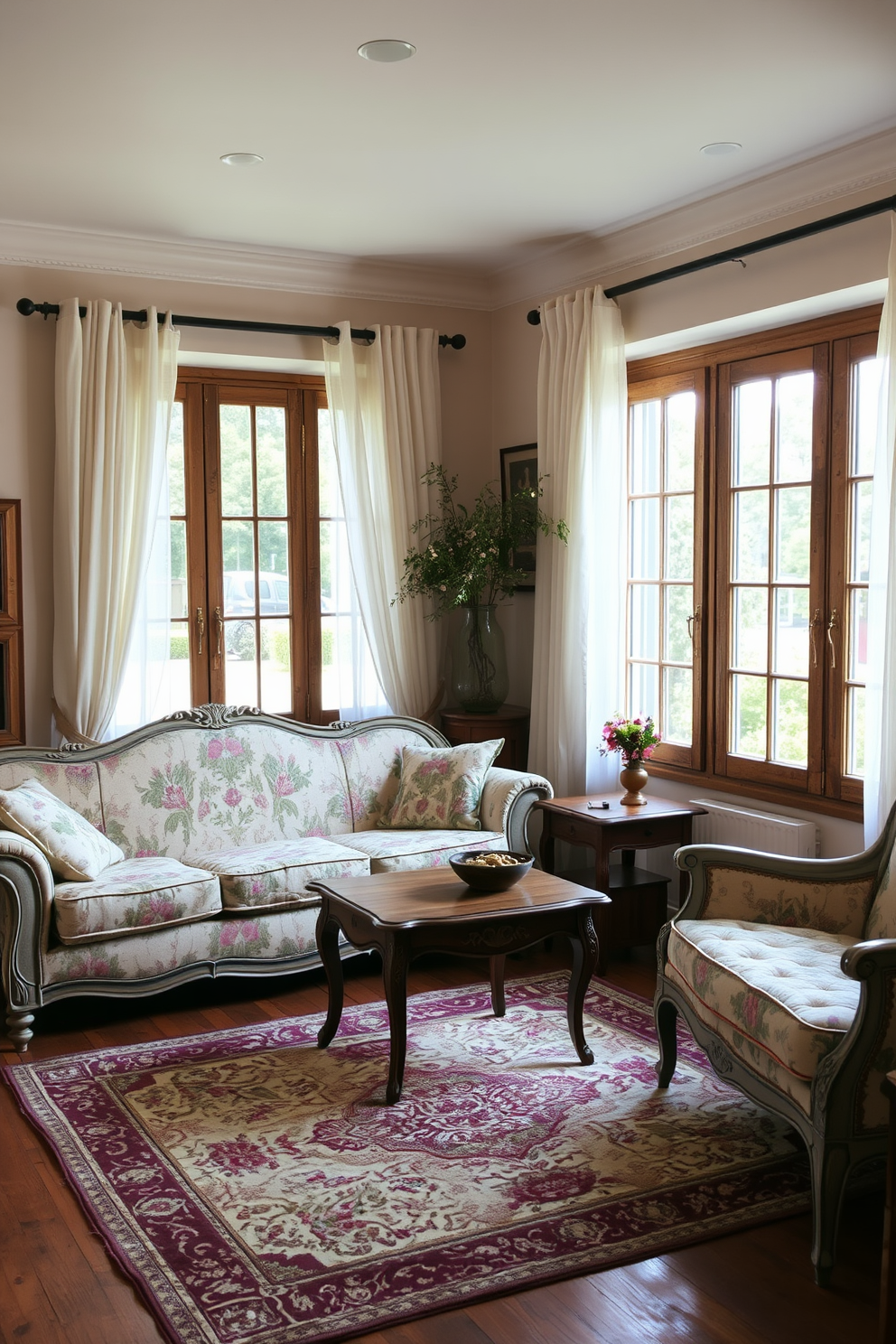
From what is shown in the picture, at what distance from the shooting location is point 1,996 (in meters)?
4.10

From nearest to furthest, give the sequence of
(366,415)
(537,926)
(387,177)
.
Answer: (537,926) → (387,177) → (366,415)

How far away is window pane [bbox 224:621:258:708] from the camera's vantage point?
18.6 ft

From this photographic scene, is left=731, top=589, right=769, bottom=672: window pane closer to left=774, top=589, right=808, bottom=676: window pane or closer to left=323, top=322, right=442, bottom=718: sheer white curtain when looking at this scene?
left=774, top=589, right=808, bottom=676: window pane

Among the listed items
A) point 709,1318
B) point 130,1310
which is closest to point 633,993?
point 709,1318

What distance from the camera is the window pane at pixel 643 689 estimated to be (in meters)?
5.41

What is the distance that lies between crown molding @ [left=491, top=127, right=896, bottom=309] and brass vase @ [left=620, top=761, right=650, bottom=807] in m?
2.10

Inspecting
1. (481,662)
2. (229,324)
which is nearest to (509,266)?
(229,324)

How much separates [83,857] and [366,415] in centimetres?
258

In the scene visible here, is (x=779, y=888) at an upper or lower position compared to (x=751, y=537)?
lower

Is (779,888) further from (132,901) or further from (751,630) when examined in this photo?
(132,901)

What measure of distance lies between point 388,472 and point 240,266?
1145mm

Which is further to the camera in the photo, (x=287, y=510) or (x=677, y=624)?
(x=287, y=510)

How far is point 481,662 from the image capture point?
573 centimetres

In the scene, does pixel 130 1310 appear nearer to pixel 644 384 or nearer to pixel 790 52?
pixel 790 52
